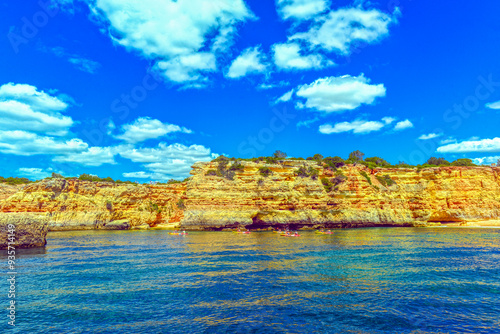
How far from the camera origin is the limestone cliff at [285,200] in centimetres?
6359

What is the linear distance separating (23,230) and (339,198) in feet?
193

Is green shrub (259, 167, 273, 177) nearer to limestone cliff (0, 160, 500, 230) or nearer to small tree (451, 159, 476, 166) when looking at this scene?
limestone cliff (0, 160, 500, 230)

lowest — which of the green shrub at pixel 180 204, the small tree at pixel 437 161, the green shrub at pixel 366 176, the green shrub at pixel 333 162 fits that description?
the green shrub at pixel 180 204

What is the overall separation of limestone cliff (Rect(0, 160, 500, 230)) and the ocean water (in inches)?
1442

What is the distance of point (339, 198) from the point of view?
218ft

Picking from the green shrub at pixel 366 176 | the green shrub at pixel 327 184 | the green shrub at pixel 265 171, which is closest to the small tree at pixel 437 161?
the green shrub at pixel 366 176

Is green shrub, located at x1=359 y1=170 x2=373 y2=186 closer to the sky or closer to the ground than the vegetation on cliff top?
closer to the ground

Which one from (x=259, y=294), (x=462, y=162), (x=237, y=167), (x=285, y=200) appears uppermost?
(x=462, y=162)

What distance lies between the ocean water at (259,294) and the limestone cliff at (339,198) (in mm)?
35931

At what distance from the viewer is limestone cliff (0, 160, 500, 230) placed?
63.6 meters

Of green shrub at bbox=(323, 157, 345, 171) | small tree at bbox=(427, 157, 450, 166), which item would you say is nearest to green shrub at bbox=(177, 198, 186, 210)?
green shrub at bbox=(323, 157, 345, 171)

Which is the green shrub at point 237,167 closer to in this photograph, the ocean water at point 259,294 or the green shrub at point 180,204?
the green shrub at point 180,204

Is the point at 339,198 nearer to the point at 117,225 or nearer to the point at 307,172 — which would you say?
the point at 307,172

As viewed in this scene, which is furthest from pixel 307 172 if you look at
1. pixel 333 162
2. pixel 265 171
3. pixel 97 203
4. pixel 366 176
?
pixel 97 203
